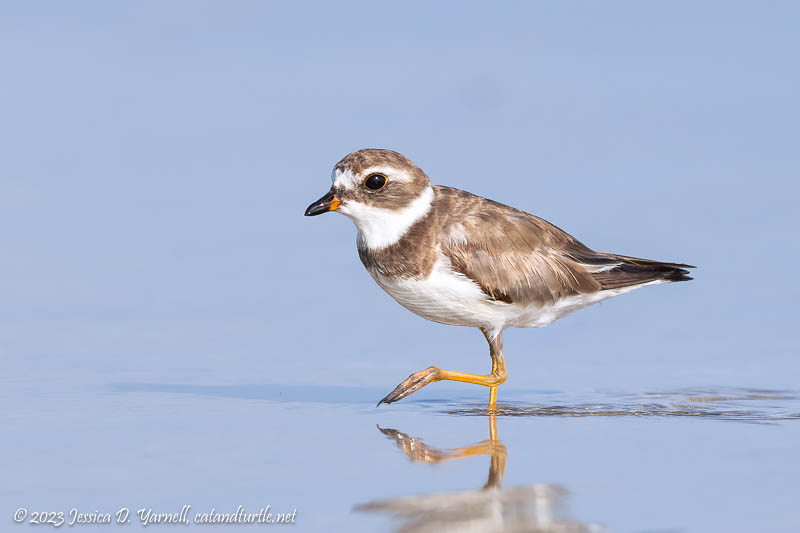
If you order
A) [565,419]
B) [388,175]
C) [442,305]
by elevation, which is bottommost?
[565,419]

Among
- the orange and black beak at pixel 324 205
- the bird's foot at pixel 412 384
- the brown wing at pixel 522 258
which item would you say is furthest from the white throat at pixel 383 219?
the bird's foot at pixel 412 384

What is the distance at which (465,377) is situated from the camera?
1242 cm

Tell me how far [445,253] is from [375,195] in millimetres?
940

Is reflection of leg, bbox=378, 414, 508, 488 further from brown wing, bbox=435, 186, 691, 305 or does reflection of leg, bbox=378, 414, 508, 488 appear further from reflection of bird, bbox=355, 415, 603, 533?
brown wing, bbox=435, 186, 691, 305

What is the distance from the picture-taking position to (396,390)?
12.0m

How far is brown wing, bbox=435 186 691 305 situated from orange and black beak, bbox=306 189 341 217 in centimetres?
110

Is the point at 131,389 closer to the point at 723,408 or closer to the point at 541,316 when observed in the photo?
the point at 541,316

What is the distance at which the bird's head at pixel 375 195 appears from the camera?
12.0 metres

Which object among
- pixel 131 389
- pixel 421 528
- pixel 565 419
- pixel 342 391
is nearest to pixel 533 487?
pixel 421 528

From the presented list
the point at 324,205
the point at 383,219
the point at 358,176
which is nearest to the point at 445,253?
the point at 383,219

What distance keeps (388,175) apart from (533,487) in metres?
4.34

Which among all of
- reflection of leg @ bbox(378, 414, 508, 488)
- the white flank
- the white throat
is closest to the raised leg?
the white flank

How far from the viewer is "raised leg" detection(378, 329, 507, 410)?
473 inches

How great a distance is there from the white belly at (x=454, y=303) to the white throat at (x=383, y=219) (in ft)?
1.29
